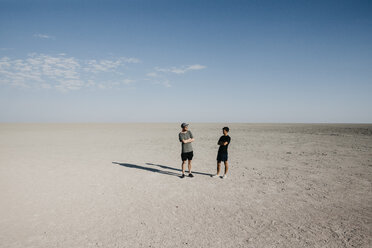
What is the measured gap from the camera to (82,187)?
679cm

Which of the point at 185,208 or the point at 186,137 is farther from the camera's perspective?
the point at 186,137

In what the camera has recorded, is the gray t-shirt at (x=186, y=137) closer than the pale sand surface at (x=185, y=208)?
No

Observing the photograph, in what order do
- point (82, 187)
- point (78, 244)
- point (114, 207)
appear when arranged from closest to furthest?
point (78, 244) → point (114, 207) → point (82, 187)

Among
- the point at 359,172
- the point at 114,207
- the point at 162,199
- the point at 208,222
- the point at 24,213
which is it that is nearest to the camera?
the point at 208,222

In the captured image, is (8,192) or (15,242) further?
(8,192)

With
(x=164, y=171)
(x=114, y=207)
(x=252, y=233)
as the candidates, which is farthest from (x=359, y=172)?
(x=114, y=207)

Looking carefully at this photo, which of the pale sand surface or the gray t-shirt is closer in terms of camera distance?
the pale sand surface

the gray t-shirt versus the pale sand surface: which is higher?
the gray t-shirt

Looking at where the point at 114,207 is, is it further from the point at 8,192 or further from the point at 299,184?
the point at 299,184

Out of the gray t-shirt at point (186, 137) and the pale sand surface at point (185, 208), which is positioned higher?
the gray t-shirt at point (186, 137)

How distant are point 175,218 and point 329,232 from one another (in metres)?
3.11

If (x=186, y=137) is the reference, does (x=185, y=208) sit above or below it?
below

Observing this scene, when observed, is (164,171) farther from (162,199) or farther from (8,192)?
(8,192)

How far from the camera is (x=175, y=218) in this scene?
467 cm
